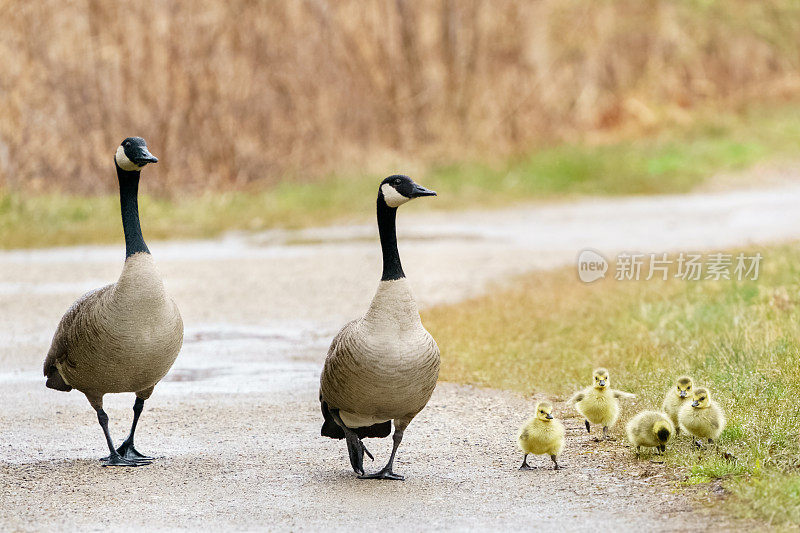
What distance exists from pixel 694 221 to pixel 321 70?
7.41 metres

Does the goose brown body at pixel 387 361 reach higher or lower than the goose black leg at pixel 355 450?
→ higher

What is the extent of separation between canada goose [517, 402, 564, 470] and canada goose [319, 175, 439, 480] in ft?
2.16

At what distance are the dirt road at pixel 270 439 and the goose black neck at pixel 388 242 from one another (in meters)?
1.11

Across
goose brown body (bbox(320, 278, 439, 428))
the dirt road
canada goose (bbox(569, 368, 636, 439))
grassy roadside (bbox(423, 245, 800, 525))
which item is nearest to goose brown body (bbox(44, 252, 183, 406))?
the dirt road

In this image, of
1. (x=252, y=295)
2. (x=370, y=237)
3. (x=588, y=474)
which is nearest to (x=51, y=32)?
(x=370, y=237)

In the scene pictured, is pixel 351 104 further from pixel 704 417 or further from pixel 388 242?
→ pixel 704 417

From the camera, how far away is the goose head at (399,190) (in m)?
6.07

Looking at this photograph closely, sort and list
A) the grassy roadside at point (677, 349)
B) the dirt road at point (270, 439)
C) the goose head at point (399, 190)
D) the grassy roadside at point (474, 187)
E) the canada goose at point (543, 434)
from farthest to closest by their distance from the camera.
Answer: the grassy roadside at point (474, 187)
the canada goose at point (543, 434)
the goose head at point (399, 190)
the grassy roadside at point (677, 349)
the dirt road at point (270, 439)

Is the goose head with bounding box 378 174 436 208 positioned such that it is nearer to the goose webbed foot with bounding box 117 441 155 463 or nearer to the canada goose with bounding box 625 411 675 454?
the canada goose with bounding box 625 411 675 454

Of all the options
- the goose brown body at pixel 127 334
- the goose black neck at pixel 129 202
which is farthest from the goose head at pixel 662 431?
the goose black neck at pixel 129 202

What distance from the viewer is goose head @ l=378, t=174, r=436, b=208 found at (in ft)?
19.9

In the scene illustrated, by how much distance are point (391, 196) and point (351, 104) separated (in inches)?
599

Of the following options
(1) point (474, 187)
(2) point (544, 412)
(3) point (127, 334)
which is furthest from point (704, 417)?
(1) point (474, 187)

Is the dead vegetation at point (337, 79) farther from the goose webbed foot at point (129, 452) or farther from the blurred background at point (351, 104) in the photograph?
the goose webbed foot at point (129, 452)
